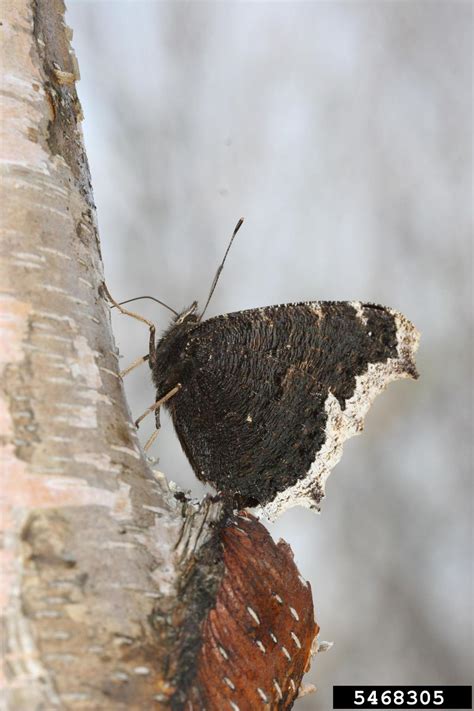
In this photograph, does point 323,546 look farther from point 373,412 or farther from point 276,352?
point 276,352

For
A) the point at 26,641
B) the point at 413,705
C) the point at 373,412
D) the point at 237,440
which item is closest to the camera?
the point at 26,641

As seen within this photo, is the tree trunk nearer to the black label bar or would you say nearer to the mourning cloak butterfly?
the mourning cloak butterfly

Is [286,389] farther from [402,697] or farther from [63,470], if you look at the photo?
[402,697]

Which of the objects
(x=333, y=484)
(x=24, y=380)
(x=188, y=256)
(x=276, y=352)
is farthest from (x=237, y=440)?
(x=188, y=256)

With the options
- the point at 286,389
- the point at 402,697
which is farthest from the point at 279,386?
the point at 402,697

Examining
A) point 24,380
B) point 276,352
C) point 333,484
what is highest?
point 24,380

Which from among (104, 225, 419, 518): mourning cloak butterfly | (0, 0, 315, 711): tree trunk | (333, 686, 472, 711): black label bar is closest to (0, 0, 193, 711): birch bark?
(0, 0, 315, 711): tree trunk
